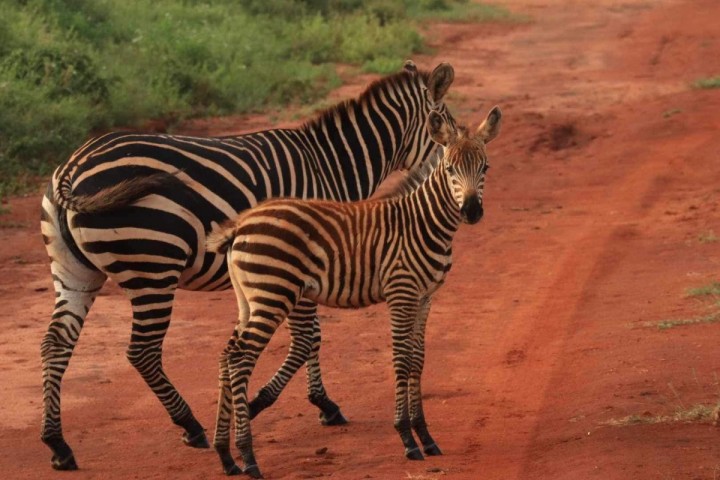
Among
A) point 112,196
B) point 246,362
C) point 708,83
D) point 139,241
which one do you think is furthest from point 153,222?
point 708,83

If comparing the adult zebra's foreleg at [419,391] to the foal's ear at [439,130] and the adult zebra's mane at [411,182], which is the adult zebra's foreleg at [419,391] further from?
the foal's ear at [439,130]

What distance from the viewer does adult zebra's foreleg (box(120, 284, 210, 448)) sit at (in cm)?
823

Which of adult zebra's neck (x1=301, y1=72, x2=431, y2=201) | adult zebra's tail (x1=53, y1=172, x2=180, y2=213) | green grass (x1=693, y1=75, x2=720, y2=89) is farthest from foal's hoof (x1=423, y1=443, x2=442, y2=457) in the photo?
green grass (x1=693, y1=75, x2=720, y2=89)

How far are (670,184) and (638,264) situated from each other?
399 centimetres

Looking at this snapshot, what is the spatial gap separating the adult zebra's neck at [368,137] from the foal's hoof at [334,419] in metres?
1.52

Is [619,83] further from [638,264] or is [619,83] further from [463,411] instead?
[463,411]

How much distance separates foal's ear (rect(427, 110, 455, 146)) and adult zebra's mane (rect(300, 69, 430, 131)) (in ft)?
4.39

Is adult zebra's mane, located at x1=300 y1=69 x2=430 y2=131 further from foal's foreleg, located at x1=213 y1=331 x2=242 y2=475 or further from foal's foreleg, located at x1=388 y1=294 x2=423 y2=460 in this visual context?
foal's foreleg, located at x1=213 y1=331 x2=242 y2=475

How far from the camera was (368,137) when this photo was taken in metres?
9.64

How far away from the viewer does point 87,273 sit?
27.9 feet

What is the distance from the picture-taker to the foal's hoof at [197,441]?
859 centimetres

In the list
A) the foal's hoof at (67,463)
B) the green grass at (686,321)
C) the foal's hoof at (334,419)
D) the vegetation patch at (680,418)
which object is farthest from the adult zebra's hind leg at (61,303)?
the green grass at (686,321)

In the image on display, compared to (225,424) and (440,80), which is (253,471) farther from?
(440,80)

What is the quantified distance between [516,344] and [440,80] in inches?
89.2
